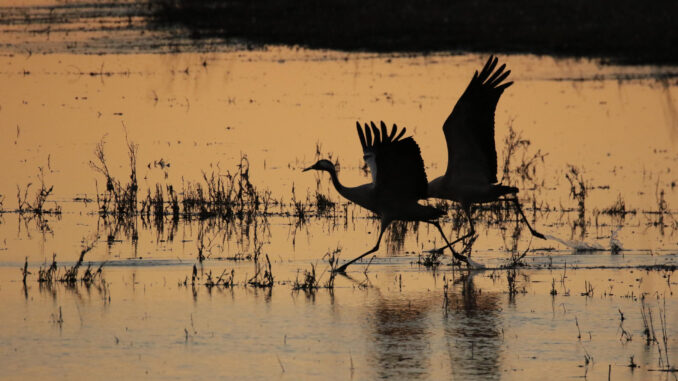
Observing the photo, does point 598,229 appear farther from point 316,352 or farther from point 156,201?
point 316,352

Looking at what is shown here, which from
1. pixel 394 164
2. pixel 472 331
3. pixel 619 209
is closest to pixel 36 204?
pixel 394 164

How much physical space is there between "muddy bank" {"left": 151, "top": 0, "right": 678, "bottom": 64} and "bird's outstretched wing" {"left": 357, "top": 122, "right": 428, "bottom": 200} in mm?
16945

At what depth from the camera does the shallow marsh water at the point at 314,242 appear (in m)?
8.04

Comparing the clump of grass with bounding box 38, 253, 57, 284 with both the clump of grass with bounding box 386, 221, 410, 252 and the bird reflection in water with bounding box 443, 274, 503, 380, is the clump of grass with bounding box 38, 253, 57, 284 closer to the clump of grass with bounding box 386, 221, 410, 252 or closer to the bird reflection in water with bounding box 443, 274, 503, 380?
the bird reflection in water with bounding box 443, 274, 503, 380

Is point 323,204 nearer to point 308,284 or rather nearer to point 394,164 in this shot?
point 394,164

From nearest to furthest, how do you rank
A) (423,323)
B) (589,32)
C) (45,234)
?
(423,323), (45,234), (589,32)

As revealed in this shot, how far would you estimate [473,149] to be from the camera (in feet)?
39.2

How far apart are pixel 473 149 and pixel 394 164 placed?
1.39 m

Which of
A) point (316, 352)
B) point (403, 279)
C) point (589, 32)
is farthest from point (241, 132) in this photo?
point (589, 32)

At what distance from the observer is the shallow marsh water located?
8039 millimetres

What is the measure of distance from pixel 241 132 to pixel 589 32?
43.7ft

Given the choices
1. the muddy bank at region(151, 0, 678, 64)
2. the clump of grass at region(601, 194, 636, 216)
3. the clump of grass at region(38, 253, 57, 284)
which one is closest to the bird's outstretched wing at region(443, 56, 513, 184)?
the clump of grass at region(601, 194, 636, 216)

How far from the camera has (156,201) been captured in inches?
524

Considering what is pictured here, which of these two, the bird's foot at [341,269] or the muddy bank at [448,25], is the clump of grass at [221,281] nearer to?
the bird's foot at [341,269]
